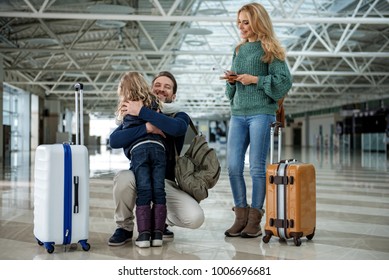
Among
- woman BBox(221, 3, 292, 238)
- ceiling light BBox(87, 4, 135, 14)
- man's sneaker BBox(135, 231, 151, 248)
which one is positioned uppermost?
ceiling light BBox(87, 4, 135, 14)

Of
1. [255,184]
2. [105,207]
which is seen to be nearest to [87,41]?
[105,207]

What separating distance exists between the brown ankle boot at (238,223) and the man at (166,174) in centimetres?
42

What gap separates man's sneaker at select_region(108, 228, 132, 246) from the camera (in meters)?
4.14

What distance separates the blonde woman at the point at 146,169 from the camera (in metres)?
4.04

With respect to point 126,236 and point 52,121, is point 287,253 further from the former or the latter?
point 52,121

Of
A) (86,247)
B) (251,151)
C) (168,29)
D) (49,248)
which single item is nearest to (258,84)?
(251,151)

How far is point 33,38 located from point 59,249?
2230cm

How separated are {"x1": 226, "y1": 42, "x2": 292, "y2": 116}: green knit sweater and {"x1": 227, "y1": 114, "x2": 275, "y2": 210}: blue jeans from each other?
9 centimetres

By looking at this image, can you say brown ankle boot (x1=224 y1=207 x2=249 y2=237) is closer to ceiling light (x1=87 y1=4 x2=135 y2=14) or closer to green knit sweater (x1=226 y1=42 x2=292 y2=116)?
green knit sweater (x1=226 y1=42 x2=292 y2=116)

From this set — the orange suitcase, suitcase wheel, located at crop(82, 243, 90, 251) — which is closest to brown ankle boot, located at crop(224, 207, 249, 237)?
the orange suitcase

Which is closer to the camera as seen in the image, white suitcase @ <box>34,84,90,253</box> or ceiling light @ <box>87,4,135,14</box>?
white suitcase @ <box>34,84,90,253</box>

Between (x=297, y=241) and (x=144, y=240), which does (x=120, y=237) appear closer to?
(x=144, y=240)

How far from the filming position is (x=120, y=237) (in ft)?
13.8

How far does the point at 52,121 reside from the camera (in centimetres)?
4928
